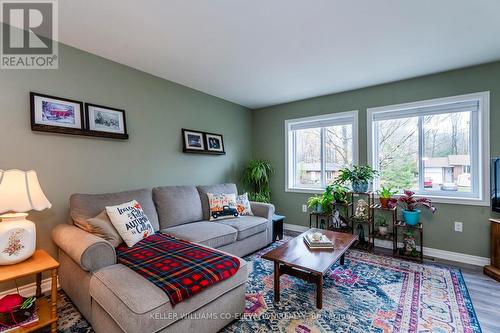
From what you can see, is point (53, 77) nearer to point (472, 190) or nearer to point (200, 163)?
point (200, 163)

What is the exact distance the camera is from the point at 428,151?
329 centimetres

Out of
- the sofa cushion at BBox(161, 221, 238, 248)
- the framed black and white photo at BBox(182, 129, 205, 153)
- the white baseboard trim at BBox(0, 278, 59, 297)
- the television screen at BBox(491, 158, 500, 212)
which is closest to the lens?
the white baseboard trim at BBox(0, 278, 59, 297)

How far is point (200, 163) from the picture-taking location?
12.6ft

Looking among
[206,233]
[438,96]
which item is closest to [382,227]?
[438,96]

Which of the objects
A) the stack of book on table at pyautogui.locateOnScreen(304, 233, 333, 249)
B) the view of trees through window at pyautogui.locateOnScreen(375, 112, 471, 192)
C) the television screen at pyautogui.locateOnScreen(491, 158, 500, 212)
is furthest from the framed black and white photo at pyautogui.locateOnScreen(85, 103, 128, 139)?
the television screen at pyautogui.locateOnScreen(491, 158, 500, 212)

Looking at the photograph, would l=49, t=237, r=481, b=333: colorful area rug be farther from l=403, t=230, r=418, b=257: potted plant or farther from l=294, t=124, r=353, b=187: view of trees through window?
l=294, t=124, r=353, b=187: view of trees through window

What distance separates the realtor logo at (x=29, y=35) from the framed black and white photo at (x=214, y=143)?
6.85 ft

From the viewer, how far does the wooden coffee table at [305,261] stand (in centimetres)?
192

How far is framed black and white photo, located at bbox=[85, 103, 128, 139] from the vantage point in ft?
8.42

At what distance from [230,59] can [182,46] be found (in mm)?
564

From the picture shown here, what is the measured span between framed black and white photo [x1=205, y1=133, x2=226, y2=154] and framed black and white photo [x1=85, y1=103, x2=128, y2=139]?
4.38ft

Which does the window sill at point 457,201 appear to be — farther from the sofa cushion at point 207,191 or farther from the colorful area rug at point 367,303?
the sofa cushion at point 207,191

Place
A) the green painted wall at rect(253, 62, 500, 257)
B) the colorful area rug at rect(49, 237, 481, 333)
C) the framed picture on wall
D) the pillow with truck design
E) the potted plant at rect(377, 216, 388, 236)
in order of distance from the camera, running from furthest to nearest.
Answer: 1. the potted plant at rect(377, 216, 388, 236)
2. the pillow with truck design
3. the green painted wall at rect(253, 62, 500, 257)
4. the framed picture on wall
5. the colorful area rug at rect(49, 237, 481, 333)

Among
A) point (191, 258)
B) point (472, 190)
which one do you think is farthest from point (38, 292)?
point (472, 190)
